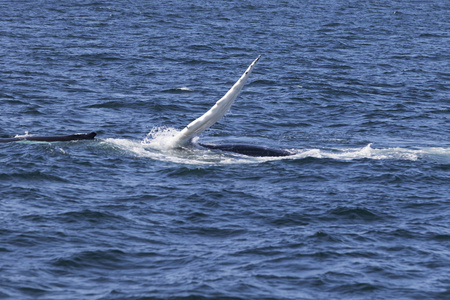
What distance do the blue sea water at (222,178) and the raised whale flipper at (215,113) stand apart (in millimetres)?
580

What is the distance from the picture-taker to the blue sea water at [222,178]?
16.4m

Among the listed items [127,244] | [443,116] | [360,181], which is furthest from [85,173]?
[443,116]

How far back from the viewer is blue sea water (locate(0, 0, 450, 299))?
1636 cm

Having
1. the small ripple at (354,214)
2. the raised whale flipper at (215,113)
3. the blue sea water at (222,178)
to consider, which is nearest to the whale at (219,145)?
the raised whale flipper at (215,113)

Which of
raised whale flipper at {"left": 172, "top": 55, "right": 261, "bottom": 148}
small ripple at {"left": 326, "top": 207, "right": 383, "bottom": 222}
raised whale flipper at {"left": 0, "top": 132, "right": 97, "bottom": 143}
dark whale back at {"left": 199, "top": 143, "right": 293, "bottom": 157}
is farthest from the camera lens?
raised whale flipper at {"left": 0, "top": 132, "right": 97, "bottom": 143}

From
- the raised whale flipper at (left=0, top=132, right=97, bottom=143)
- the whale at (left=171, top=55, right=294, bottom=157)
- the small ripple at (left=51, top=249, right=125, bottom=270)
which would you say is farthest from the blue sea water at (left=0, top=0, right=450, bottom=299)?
the whale at (left=171, top=55, right=294, bottom=157)

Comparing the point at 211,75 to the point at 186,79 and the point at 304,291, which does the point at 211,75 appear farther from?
the point at 304,291

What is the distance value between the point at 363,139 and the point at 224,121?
6084mm

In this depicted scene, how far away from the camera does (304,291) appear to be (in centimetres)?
1562

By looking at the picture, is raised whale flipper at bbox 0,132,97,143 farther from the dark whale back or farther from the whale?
the dark whale back

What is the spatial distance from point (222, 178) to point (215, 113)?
246 cm

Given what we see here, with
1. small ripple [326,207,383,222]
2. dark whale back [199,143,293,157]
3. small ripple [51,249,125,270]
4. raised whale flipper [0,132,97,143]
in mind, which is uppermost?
raised whale flipper [0,132,97,143]

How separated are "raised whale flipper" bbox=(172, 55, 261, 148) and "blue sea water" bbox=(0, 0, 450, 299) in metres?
0.58

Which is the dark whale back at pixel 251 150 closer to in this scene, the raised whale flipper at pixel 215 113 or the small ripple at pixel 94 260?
the raised whale flipper at pixel 215 113
